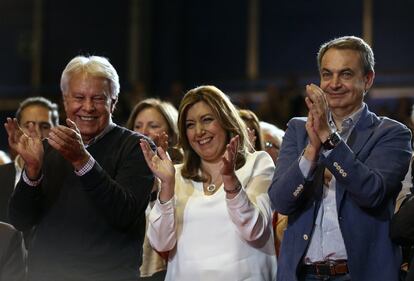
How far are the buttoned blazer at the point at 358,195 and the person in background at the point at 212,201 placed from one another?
16 centimetres

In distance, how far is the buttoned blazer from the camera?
12.0 ft

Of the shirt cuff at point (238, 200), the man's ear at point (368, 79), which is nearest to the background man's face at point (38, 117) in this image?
the shirt cuff at point (238, 200)

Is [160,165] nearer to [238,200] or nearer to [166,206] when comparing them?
[166,206]

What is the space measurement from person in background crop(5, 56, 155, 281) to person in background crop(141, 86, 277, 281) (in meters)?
0.12

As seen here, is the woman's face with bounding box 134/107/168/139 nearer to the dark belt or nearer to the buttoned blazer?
the buttoned blazer

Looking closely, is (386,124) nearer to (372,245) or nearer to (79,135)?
(372,245)

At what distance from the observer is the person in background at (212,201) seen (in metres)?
3.94

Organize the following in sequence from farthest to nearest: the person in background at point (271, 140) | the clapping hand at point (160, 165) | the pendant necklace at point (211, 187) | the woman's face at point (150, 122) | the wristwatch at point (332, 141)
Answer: the woman's face at point (150, 122), the person in background at point (271, 140), the pendant necklace at point (211, 187), the clapping hand at point (160, 165), the wristwatch at point (332, 141)

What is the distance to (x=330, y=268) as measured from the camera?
3758 mm

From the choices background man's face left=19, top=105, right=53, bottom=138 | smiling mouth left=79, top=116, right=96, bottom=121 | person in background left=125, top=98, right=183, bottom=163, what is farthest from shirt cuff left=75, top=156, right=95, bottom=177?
background man's face left=19, top=105, right=53, bottom=138

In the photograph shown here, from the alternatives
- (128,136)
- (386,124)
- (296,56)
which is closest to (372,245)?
(386,124)

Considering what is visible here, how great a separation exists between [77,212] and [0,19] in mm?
7802

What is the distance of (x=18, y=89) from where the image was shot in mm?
11438

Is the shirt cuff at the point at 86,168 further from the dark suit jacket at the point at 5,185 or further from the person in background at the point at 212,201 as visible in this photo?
the dark suit jacket at the point at 5,185
